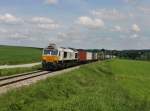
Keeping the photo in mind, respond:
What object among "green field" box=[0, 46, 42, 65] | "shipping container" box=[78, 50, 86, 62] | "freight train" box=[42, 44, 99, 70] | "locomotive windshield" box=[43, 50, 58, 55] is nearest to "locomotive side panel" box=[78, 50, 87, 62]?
"shipping container" box=[78, 50, 86, 62]

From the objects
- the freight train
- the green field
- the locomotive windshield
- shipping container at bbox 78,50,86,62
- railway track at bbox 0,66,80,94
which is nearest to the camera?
railway track at bbox 0,66,80,94

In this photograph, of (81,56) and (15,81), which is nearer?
(15,81)

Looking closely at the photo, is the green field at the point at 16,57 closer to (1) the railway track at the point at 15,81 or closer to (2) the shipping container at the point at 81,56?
(2) the shipping container at the point at 81,56

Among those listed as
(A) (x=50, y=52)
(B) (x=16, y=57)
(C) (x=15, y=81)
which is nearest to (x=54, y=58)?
(A) (x=50, y=52)

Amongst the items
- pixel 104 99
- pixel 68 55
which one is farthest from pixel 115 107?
pixel 68 55

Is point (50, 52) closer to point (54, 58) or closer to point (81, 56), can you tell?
point (54, 58)

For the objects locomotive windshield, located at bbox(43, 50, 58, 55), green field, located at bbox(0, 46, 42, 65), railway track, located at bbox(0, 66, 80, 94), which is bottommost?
railway track, located at bbox(0, 66, 80, 94)

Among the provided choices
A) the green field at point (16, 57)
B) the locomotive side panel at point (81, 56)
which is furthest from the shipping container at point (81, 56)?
the green field at point (16, 57)

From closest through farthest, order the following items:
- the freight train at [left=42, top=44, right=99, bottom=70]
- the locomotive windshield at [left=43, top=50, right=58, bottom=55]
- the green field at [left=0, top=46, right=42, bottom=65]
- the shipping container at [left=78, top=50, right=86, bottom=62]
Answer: the freight train at [left=42, top=44, right=99, bottom=70] → the locomotive windshield at [left=43, top=50, right=58, bottom=55] → the shipping container at [left=78, top=50, right=86, bottom=62] → the green field at [left=0, top=46, right=42, bottom=65]

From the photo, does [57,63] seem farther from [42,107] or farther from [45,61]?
[42,107]

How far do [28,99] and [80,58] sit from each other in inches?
2239

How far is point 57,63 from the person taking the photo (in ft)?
174

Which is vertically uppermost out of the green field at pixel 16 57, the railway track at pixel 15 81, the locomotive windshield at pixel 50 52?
the locomotive windshield at pixel 50 52

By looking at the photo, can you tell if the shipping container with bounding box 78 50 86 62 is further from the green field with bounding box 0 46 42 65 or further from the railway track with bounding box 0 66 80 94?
the railway track with bounding box 0 66 80 94
